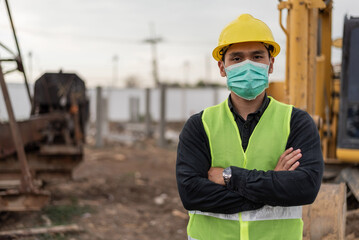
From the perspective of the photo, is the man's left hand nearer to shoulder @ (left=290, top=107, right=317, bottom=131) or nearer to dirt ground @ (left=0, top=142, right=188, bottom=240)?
shoulder @ (left=290, top=107, right=317, bottom=131)

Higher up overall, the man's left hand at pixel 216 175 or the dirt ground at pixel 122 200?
the man's left hand at pixel 216 175

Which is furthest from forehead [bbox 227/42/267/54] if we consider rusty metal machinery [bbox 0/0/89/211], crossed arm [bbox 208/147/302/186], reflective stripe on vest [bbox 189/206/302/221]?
rusty metal machinery [bbox 0/0/89/211]

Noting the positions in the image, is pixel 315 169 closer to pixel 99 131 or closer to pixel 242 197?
pixel 242 197

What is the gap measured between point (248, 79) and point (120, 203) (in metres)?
6.55

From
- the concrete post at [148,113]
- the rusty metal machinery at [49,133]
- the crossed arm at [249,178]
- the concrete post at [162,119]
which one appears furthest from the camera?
the concrete post at [148,113]

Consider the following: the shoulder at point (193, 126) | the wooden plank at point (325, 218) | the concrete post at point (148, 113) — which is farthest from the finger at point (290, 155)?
the concrete post at point (148, 113)

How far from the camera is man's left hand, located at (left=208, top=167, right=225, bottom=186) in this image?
8.26 ft

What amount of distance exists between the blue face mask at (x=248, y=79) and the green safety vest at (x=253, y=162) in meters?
0.13

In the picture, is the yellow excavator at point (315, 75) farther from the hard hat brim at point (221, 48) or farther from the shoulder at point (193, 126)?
the shoulder at point (193, 126)

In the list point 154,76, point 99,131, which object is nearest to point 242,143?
point 99,131

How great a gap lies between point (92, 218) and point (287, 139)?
18.1ft

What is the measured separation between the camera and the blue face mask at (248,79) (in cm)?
256

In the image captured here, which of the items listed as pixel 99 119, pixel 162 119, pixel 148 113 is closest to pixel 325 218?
pixel 162 119

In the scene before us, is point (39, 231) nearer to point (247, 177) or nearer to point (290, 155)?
point (247, 177)
